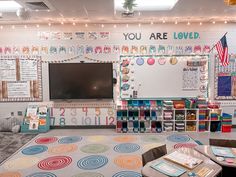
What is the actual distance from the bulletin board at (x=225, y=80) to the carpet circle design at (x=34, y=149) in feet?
13.3

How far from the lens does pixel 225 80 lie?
513 centimetres

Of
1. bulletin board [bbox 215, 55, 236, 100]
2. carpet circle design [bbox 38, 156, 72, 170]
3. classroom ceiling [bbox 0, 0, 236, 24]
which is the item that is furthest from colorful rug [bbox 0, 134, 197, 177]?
classroom ceiling [bbox 0, 0, 236, 24]

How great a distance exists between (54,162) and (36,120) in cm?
207

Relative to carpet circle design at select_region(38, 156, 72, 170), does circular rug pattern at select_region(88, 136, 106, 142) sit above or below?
above

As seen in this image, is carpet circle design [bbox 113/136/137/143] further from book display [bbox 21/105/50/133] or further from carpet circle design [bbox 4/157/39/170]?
book display [bbox 21/105/50/133]

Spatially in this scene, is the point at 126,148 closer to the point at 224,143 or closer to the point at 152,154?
the point at 152,154

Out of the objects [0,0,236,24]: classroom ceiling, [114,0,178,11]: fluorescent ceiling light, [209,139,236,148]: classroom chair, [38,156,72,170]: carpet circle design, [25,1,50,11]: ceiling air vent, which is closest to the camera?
[209,139,236,148]: classroom chair

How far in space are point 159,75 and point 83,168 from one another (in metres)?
2.87

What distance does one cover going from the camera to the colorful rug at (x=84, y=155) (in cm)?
302

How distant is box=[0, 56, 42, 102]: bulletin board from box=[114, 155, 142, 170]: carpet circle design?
2.80 m

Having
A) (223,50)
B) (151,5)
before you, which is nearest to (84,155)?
(151,5)

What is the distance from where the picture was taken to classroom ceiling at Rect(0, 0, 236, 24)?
3.61m

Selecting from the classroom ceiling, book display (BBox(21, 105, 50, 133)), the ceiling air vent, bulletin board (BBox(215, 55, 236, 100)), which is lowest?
book display (BBox(21, 105, 50, 133))

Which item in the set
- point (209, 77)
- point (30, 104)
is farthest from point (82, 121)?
point (209, 77)
